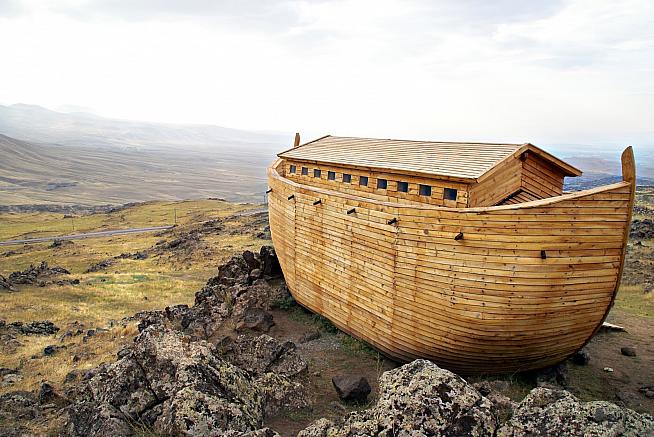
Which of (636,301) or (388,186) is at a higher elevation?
(388,186)

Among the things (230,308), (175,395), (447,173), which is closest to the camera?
Answer: (175,395)

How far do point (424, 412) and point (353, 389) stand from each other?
5199 mm

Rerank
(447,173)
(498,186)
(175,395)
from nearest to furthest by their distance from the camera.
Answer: (175,395) → (447,173) → (498,186)

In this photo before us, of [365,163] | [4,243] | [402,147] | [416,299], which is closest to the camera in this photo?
[416,299]

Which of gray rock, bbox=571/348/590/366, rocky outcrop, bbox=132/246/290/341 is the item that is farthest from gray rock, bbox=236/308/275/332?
gray rock, bbox=571/348/590/366

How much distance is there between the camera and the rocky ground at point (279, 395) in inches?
313

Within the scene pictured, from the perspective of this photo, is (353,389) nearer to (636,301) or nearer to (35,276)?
(636,301)

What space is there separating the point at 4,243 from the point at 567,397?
6801 cm

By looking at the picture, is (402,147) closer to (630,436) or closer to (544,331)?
(544,331)

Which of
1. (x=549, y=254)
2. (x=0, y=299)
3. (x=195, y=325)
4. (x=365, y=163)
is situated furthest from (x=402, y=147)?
(x=0, y=299)

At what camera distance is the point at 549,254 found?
1131 cm

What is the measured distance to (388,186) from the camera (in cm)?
1594

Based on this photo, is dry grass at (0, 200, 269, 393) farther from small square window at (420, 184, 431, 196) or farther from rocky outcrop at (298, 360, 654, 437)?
small square window at (420, 184, 431, 196)

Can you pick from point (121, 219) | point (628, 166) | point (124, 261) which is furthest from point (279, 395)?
point (121, 219)
